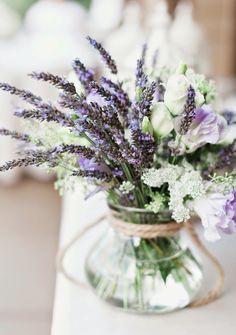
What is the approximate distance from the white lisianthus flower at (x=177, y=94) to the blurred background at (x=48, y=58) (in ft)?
2.72

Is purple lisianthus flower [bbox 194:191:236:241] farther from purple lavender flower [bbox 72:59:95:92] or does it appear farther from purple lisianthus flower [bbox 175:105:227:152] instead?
purple lavender flower [bbox 72:59:95:92]

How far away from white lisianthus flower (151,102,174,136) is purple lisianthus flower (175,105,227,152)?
14 millimetres

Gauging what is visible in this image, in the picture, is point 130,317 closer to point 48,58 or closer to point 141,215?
point 141,215

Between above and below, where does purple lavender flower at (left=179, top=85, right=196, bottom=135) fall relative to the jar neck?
above

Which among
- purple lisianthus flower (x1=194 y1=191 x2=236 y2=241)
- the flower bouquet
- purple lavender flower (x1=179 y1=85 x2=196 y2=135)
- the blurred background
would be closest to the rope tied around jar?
the flower bouquet

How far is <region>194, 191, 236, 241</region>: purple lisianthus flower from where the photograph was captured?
989 millimetres

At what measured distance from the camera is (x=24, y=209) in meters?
3.19

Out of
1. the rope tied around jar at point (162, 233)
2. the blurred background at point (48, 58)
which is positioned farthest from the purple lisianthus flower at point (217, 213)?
the blurred background at point (48, 58)

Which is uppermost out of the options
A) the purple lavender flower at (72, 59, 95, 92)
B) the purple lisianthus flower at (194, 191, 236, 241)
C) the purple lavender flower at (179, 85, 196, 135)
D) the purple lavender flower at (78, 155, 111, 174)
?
the purple lavender flower at (72, 59, 95, 92)

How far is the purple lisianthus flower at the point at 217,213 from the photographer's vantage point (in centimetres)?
99

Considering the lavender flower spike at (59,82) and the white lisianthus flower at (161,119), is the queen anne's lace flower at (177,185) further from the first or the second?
the lavender flower spike at (59,82)

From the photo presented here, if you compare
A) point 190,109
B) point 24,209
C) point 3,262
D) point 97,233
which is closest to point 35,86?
point 24,209

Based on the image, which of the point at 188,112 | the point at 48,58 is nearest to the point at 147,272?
the point at 188,112

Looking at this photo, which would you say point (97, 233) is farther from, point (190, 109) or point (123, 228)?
point (190, 109)
